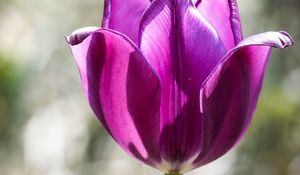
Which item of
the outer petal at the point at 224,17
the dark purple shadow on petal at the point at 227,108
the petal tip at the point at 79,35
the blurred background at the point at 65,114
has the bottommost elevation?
the blurred background at the point at 65,114

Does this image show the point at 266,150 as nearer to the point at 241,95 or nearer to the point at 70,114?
the point at 70,114

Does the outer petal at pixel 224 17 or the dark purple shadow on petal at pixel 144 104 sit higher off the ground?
the outer petal at pixel 224 17

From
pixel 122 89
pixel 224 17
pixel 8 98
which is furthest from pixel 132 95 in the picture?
pixel 8 98

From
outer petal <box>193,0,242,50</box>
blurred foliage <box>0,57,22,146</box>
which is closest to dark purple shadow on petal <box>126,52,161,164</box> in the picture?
outer petal <box>193,0,242,50</box>

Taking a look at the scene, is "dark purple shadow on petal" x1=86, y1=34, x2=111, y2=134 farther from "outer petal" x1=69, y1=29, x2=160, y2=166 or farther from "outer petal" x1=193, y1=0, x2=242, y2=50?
"outer petal" x1=193, y1=0, x2=242, y2=50

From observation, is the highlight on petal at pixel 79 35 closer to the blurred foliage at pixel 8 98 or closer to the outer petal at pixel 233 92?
the outer petal at pixel 233 92

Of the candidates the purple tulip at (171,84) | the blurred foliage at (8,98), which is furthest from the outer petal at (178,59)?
the blurred foliage at (8,98)

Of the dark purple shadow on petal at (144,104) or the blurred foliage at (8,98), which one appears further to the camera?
the blurred foliage at (8,98)
